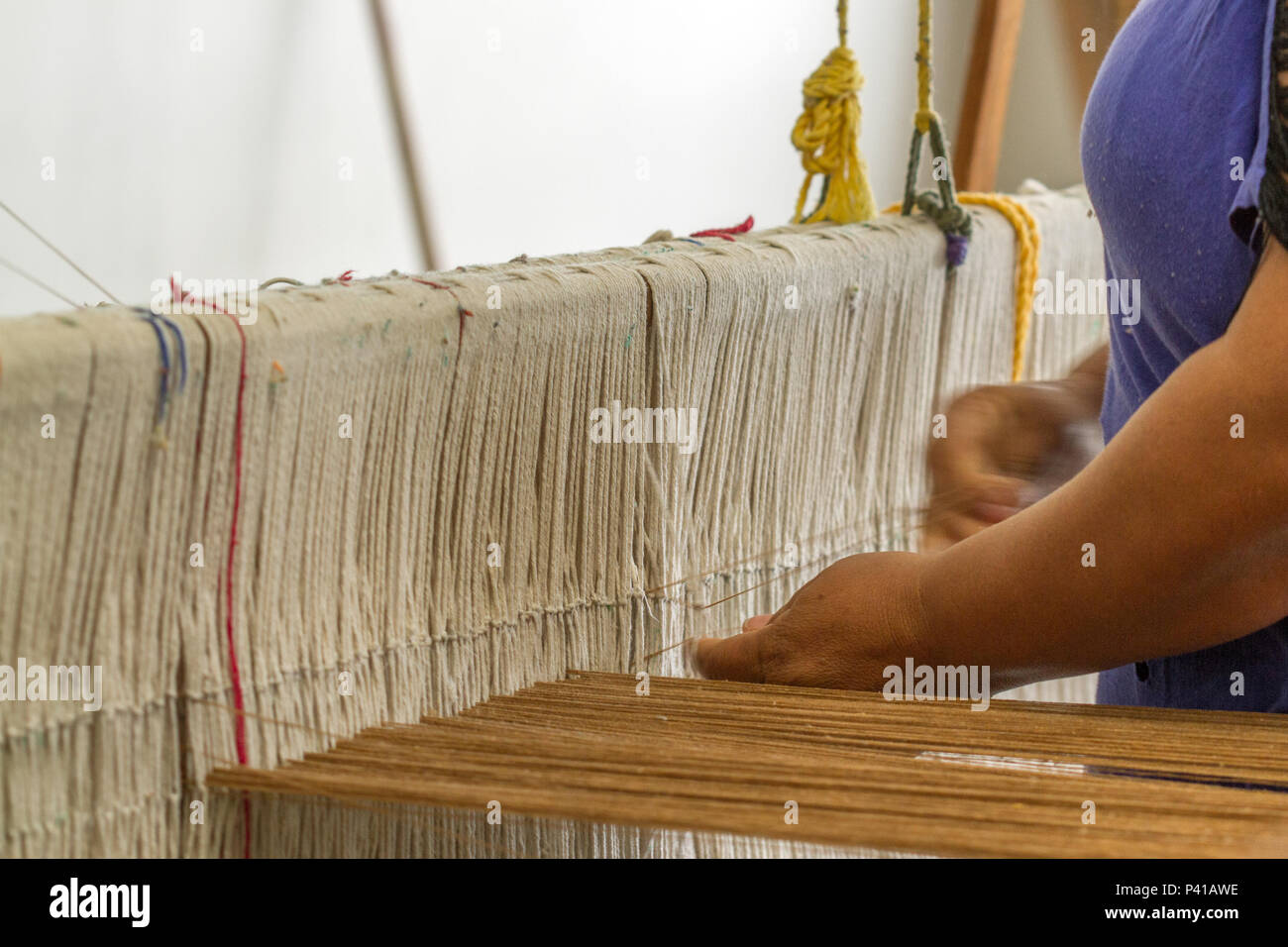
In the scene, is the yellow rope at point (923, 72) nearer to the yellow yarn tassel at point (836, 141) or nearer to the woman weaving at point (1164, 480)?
the yellow yarn tassel at point (836, 141)

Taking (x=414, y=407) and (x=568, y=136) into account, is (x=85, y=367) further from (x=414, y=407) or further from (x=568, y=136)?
(x=568, y=136)

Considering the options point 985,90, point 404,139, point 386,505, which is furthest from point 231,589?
point 404,139

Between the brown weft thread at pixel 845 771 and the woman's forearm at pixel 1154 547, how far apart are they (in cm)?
5

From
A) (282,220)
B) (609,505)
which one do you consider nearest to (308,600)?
(609,505)

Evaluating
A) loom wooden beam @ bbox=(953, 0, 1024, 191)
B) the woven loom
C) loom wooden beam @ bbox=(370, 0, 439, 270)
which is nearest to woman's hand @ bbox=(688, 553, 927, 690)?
the woven loom

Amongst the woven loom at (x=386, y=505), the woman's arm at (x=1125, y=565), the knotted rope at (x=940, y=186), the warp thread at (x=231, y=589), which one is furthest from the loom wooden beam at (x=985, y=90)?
the warp thread at (x=231, y=589)

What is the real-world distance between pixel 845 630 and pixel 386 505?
256mm

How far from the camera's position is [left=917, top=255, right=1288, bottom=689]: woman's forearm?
0.58 metres

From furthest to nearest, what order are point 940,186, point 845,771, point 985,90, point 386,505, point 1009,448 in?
point 985,90 → point 940,186 → point 1009,448 → point 386,505 → point 845,771

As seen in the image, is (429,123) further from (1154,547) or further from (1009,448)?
(1154,547)

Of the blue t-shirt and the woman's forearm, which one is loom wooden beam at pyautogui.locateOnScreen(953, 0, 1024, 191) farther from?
the woman's forearm

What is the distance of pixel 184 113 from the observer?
2049mm

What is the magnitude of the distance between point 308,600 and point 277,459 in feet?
0.24

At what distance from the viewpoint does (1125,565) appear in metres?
0.64
